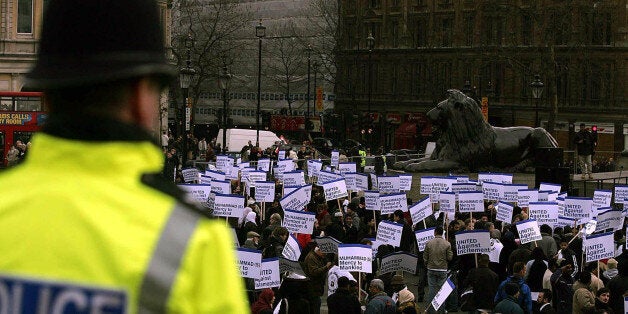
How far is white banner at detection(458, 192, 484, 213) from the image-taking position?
20375 millimetres

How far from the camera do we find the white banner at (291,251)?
1491 cm

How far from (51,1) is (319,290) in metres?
12.7

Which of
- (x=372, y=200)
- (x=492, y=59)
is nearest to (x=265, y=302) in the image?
(x=372, y=200)

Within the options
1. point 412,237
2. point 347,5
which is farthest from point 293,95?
point 412,237

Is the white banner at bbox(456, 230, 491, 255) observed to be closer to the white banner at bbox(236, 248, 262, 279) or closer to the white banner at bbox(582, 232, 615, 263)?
the white banner at bbox(582, 232, 615, 263)

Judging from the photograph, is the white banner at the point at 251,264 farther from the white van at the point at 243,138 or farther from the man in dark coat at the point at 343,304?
the white van at the point at 243,138

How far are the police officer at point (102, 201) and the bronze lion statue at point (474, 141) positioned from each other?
3268 cm

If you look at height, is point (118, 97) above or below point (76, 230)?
above

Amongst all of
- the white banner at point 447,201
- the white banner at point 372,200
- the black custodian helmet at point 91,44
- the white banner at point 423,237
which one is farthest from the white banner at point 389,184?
the black custodian helmet at point 91,44

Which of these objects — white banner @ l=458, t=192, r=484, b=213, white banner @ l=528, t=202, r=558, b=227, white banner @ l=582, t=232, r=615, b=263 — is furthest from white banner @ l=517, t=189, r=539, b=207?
white banner @ l=582, t=232, r=615, b=263

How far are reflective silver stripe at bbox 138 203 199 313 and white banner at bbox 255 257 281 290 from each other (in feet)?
35.8

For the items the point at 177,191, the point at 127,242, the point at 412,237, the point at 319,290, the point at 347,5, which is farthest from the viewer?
the point at 347,5

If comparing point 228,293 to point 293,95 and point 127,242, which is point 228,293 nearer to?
point 127,242

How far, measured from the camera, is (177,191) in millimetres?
2023
